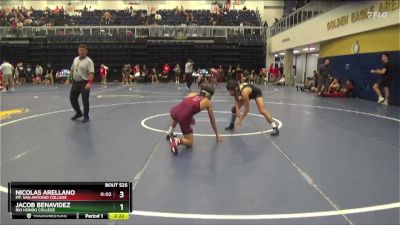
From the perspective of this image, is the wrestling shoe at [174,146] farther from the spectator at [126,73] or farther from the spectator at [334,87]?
the spectator at [126,73]

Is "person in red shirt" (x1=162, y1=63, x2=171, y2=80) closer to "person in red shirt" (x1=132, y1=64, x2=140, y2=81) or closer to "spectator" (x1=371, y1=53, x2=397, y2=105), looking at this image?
"person in red shirt" (x1=132, y1=64, x2=140, y2=81)

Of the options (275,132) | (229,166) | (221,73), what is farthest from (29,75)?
(229,166)

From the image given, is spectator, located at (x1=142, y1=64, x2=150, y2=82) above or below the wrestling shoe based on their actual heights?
above

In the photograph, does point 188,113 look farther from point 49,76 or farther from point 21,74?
point 21,74

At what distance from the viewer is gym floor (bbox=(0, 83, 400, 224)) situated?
3703 millimetres

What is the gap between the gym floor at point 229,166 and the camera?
12.1 feet

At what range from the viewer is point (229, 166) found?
17.3 ft

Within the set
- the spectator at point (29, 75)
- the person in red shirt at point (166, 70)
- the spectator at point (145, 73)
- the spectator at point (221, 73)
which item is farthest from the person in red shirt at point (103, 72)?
the spectator at point (221, 73)

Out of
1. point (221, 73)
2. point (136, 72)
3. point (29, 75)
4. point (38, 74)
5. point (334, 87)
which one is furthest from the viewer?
point (221, 73)

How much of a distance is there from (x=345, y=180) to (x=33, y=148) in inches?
191

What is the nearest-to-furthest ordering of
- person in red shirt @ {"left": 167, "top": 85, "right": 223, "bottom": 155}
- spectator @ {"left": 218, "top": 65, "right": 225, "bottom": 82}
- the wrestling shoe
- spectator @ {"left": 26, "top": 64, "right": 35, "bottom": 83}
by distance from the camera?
the wrestling shoe < person in red shirt @ {"left": 167, "top": 85, "right": 223, "bottom": 155} < spectator @ {"left": 26, "top": 64, "right": 35, "bottom": 83} < spectator @ {"left": 218, "top": 65, "right": 225, "bottom": 82}
